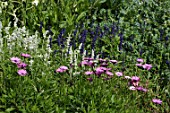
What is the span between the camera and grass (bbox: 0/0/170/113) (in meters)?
3.68

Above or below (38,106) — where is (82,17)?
above

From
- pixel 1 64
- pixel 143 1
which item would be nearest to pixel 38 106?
pixel 1 64

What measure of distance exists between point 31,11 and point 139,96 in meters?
2.38

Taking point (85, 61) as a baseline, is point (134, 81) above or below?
below

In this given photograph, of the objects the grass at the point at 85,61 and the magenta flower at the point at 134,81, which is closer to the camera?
the grass at the point at 85,61

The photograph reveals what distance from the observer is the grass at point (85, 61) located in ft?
12.1

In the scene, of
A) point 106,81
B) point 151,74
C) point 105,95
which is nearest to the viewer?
point 105,95

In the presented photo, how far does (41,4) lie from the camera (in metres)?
6.12

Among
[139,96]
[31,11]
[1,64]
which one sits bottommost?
[139,96]

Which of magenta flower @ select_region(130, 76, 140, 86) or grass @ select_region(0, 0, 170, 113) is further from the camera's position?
magenta flower @ select_region(130, 76, 140, 86)

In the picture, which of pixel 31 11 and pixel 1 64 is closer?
pixel 1 64

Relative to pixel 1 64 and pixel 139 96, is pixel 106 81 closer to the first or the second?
pixel 139 96

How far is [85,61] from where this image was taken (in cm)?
431

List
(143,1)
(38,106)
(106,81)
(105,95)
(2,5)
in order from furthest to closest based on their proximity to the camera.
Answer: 1. (143,1)
2. (2,5)
3. (106,81)
4. (105,95)
5. (38,106)
